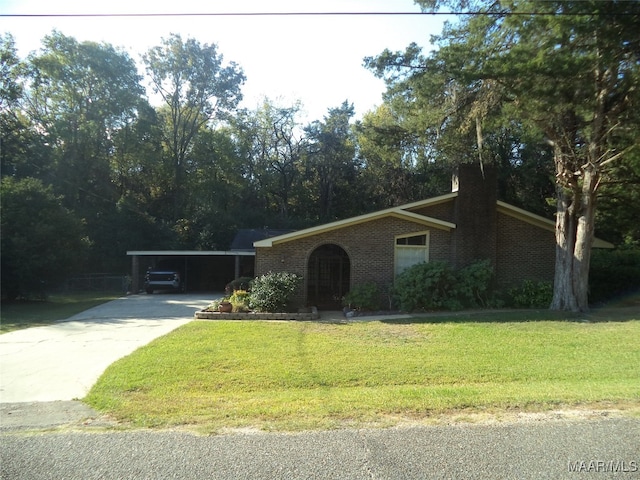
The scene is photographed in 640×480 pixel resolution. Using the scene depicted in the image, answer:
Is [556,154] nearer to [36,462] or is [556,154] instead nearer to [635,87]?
[635,87]

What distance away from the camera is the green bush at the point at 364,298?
621 inches

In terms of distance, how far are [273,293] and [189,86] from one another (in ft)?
122

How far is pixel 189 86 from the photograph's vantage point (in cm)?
4631

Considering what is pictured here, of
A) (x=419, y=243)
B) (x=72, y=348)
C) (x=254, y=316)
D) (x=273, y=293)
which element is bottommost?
(x=72, y=348)

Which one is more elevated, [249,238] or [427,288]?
[249,238]

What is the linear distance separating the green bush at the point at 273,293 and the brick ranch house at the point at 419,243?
150 centimetres

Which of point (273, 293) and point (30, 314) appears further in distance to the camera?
point (30, 314)

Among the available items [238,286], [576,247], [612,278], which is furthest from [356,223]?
[612,278]

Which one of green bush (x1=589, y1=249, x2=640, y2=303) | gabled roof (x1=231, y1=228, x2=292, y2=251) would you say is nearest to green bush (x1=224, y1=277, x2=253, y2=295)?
gabled roof (x1=231, y1=228, x2=292, y2=251)

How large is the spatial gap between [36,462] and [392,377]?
4707 millimetres

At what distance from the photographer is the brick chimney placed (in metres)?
17.3

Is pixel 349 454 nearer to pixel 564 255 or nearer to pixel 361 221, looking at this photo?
pixel 361 221

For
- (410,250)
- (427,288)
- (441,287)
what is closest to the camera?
(427,288)

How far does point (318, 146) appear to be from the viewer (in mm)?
40906
